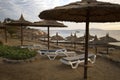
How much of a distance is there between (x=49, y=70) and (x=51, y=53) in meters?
3.00

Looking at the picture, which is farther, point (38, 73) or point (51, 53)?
point (51, 53)

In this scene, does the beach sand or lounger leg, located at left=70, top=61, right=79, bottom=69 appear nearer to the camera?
the beach sand

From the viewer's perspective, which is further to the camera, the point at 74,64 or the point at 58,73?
the point at 74,64

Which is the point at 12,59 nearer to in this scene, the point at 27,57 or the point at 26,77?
the point at 27,57

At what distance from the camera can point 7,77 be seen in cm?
663

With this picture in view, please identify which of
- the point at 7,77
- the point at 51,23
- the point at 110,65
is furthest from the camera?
the point at 51,23

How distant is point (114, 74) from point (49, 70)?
275 centimetres

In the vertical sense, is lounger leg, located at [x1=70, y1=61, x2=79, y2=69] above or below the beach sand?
above

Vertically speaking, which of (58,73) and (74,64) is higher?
(74,64)

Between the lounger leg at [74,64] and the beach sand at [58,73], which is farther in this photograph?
the lounger leg at [74,64]

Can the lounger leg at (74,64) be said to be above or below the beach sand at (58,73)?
above

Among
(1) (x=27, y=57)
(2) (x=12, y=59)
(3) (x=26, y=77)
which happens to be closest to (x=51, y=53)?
(1) (x=27, y=57)

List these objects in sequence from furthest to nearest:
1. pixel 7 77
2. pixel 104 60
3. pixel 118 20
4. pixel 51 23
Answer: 1. pixel 51 23
2. pixel 104 60
3. pixel 118 20
4. pixel 7 77

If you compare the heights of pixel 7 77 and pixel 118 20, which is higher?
pixel 118 20
